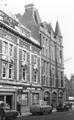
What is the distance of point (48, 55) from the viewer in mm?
43000

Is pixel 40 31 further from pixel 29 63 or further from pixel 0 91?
pixel 0 91

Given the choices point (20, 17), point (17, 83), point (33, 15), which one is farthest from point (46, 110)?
point (20, 17)

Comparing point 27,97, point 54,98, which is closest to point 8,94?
point 27,97

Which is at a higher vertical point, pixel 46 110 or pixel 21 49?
pixel 21 49

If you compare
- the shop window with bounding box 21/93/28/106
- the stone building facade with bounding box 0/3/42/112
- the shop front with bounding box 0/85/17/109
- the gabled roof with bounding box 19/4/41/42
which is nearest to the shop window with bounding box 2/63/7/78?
the stone building facade with bounding box 0/3/42/112

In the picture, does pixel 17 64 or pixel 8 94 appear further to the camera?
pixel 17 64

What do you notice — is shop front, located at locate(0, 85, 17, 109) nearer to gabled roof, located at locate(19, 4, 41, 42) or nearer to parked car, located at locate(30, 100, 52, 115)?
parked car, located at locate(30, 100, 52, 115)

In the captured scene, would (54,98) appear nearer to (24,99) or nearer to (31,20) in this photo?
(24,99)

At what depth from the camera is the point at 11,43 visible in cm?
2958

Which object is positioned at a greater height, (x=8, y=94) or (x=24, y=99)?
(x=8, y=94)

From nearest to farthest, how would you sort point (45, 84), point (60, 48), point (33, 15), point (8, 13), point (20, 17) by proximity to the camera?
point (8, 13) → point (45, 84) → point (33, 15) → point (20, 17) → point (60, 48)

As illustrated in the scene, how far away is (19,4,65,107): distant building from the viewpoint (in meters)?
40.6

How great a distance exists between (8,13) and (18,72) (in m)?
8.86

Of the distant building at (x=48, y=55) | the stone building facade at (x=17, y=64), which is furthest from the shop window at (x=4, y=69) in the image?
the distant building at (x=48, y=55)
